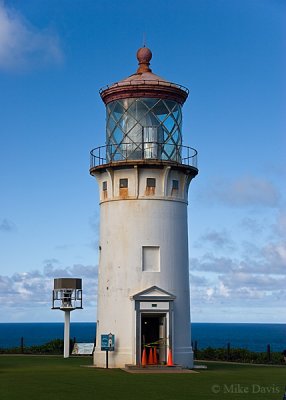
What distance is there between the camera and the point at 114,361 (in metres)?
31.7

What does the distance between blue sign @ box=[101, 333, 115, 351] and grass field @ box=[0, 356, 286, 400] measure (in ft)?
4.16

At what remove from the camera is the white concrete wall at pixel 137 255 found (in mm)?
32000

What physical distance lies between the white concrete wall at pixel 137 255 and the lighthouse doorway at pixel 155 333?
1.81ft

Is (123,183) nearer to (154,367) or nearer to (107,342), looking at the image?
(107,342)

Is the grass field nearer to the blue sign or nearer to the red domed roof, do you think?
the blue sign

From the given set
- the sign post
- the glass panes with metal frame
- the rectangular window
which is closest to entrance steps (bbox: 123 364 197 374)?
the sign post

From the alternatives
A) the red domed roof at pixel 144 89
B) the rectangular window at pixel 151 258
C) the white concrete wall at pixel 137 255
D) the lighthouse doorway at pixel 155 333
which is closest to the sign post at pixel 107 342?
the white concrete wall at pixel 137 255

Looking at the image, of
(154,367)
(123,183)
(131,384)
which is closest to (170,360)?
(154,367)

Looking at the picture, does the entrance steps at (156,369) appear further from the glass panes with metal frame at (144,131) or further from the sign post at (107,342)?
the glass panes with metal frame at (144,131)

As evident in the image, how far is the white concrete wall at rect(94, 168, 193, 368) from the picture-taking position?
105 feet

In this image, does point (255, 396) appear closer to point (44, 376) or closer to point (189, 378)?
point (189, 378)

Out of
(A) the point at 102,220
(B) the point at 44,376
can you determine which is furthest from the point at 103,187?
(B) the point at 44,376

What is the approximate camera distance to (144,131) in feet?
106

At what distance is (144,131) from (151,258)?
546 cm
